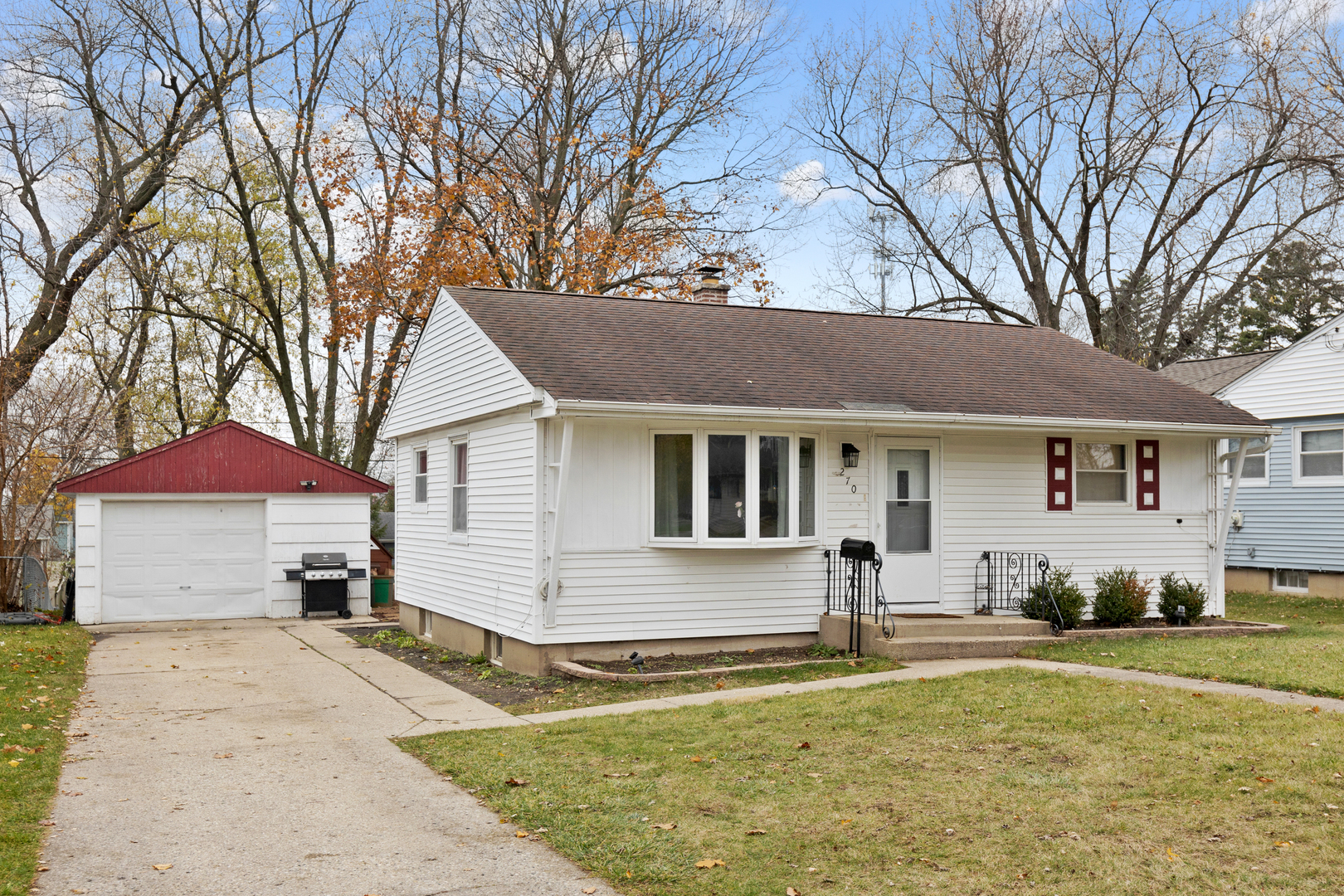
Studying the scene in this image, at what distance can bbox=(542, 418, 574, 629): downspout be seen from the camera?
36.5ft

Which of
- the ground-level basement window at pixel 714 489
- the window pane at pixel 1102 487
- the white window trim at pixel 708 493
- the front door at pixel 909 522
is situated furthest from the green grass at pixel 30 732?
the window pane at pixel 1102 487

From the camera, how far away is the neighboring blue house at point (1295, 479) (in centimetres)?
1995

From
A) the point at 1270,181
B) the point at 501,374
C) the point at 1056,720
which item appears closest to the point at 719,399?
the point at 501,374

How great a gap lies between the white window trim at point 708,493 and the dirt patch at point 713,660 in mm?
1220

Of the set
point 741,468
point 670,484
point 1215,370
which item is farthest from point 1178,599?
point 1215,370

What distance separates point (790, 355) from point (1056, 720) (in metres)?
6.91

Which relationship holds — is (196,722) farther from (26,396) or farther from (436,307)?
(26,396)

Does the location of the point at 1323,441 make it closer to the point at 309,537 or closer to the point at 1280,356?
the point at 1280,356

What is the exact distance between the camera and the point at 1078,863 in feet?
17.3

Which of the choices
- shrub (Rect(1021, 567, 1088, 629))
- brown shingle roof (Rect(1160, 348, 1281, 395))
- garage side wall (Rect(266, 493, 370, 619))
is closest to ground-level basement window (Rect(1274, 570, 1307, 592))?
brown shingle roof (Rect(1160, 348, 1281, 395))

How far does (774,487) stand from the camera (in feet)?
40.2

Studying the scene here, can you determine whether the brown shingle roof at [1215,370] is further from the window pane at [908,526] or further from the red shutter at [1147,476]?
the window pane at [908,526]

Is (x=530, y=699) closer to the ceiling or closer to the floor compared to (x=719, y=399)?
closer to the floor

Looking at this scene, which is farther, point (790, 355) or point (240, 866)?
point (790, 355)
